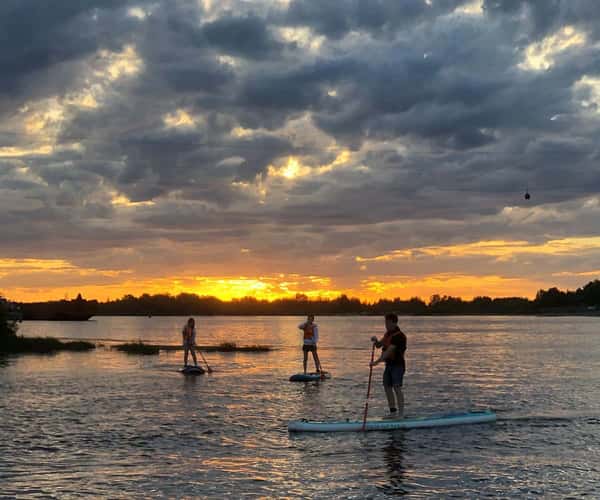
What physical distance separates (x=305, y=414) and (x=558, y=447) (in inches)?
293

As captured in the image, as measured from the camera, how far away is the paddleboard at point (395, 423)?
1791 centimetres

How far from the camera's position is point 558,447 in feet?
54.2

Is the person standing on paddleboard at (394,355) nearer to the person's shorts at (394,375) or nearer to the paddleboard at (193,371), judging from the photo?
the person's shorts at (394,375)

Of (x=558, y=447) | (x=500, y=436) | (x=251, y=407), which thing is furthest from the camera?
(x=251, y=407)

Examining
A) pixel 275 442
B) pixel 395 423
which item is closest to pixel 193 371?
pixel 395 423

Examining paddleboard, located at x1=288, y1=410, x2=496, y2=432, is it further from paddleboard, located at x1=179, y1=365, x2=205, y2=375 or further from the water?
paddleboard, located at x1=179, y1=365, x2=205, y2=375

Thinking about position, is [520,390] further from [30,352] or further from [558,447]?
[30,352]

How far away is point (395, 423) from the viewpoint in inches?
730

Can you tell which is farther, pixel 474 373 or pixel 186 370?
pixel 474 373

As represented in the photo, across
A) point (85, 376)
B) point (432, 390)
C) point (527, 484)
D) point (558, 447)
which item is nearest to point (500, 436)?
point (558, 447)

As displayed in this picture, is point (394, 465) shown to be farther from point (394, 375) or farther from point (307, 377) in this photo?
point (307, 377)

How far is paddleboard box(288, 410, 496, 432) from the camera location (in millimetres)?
17906

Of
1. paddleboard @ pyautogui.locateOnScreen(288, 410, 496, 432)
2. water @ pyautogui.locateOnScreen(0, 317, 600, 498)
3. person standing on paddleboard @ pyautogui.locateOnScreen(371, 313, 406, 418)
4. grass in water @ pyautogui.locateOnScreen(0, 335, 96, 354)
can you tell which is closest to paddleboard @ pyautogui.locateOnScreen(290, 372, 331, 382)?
water @ pyautogui.locateOnScreen(0, 317, 600, 498)

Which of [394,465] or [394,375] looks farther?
[394,375]
